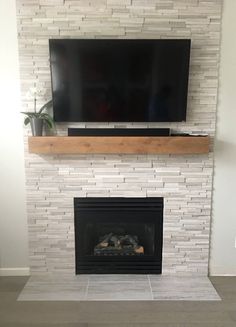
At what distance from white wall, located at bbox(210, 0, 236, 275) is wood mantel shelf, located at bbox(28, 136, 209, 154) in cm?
29

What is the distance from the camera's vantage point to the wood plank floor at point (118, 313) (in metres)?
2.08

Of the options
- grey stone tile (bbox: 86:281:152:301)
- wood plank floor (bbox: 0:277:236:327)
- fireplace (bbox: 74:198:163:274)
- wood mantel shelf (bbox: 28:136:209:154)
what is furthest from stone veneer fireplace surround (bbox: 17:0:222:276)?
wood plank floor (bbox: 0:277:236:327)

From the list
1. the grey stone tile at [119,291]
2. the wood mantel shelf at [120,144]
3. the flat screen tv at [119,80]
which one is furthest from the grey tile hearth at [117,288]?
the flat screen tv at [119,80]

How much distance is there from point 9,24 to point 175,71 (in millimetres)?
1345

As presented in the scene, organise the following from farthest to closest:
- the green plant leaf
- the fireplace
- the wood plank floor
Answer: the fireplace
the green plant leaf
the wood plank floor

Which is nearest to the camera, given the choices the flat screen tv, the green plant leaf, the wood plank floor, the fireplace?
the wood plank floor

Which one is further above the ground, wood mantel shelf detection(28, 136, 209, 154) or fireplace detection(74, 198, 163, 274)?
wood mantel shelf detection(28, 136, 209, 154)

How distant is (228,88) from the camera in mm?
2488

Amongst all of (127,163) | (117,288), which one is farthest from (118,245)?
(127,163)

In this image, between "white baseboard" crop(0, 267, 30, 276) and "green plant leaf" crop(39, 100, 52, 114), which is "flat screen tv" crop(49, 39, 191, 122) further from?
"white baseboard" crop(0, 267, 30, 276)

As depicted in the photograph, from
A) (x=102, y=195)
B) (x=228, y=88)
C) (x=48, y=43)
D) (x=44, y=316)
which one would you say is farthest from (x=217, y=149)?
(x=44, y=316)

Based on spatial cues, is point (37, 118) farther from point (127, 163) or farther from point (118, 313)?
point (118, 313)

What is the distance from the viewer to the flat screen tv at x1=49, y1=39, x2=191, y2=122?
91.7 inches

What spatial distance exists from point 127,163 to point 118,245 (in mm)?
757
